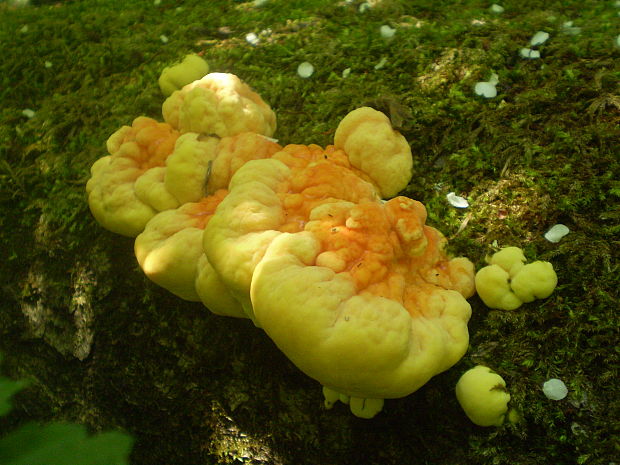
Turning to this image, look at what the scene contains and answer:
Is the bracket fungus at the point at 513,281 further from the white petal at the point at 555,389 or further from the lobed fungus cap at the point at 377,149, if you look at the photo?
the lobed fungus cap at the point at 377,149

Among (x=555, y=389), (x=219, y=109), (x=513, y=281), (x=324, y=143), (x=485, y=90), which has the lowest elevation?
(x=555, y=389)

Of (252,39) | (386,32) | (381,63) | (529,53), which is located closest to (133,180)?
(252,39)

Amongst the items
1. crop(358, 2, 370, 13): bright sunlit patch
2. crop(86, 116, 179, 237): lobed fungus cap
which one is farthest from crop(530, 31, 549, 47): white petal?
crop(86, 116, 179, 237): lobed fungus cap

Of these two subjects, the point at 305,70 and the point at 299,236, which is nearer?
the point at 299,236

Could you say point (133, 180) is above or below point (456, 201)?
above

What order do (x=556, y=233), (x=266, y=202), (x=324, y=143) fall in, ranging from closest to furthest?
(x=266, y=202)
(x=556, y=233)
(x=324, y=143)

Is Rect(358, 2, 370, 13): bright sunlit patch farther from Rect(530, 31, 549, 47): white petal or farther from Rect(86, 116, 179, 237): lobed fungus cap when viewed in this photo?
Rect(86, 116, 179, 237): lobed fungus cap

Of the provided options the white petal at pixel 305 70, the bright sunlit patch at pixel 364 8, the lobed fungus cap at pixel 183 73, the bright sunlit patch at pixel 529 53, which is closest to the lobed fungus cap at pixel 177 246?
the lobed fungus cap at pixel 183 73

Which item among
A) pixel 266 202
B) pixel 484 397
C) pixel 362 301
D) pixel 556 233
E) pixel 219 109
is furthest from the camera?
pixel 219 109

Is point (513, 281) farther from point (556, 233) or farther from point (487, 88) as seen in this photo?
point (487, 88)

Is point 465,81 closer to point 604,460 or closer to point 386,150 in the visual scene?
point 386,150
